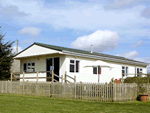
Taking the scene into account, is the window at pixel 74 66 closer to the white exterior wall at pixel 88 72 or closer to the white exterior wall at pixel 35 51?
the white exterior wall at pixel 88 72

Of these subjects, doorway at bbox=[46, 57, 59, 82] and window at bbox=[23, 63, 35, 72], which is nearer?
doorway at bbox=[46, 57, 59, 82]

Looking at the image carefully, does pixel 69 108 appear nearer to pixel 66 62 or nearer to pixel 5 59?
pixel 66 62

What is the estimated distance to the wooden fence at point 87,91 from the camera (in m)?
13.9

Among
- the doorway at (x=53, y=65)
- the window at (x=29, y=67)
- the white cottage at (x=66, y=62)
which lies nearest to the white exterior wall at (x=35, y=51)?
the white cottage at (x=66, y=62)

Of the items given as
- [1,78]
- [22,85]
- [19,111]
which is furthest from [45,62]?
[19,111]

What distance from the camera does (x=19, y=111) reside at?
30.1ft

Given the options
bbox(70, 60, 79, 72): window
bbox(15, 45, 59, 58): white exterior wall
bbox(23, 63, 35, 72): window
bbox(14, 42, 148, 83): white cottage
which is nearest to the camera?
bbox(14, 42, 148, 83): white cottage

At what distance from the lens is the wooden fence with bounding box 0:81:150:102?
1392cm

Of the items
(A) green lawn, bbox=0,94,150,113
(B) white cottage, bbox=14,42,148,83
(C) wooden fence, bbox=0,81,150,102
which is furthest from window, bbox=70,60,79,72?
(A) green lawn, bbox=0,94,150,113

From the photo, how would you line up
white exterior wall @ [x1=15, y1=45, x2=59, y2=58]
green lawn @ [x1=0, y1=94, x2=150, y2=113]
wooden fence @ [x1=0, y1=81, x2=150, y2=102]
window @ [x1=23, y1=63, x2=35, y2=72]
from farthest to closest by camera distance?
window @ [x1=23, y1=63, x2=35, y2=72]
white exterior wall @ [x1=15, y1=45, x2=59, y2=58]
wooden fence @ [x1=0, y1=81, x2=150, y2=102]
green lawn @ [x1=0, y1=94, x2=150, y2=113]

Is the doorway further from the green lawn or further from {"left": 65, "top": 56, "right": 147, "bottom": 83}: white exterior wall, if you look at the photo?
the green lawn

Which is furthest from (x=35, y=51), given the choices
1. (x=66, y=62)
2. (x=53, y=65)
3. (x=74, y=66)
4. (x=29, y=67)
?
(x=74, y=66)

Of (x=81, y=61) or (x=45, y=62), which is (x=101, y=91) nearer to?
(x=81, y=61)

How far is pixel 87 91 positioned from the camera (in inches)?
583
